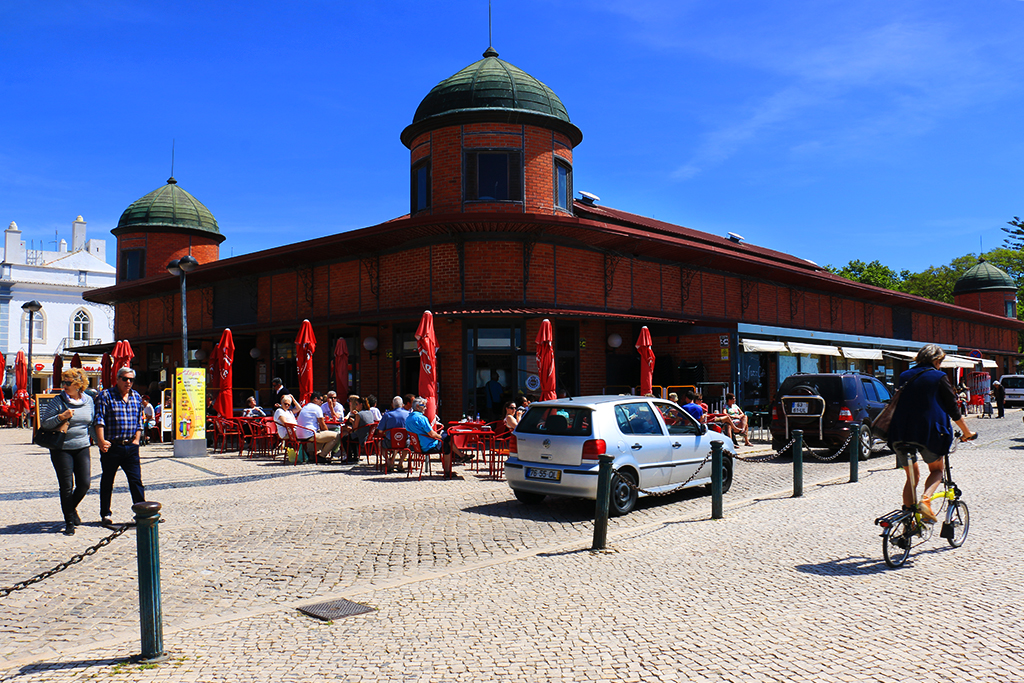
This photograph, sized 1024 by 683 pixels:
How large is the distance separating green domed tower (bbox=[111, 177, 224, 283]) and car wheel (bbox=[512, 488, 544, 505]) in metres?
28.5

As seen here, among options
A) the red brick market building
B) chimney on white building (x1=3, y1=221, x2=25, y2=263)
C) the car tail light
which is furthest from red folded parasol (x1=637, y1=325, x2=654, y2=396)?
chimney on white building (x1=3, y1=221, x2=25, y2=263)

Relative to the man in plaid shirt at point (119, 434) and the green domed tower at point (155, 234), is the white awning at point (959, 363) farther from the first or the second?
the green domed tower at point (155, 234)

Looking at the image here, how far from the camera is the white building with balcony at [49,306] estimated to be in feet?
161

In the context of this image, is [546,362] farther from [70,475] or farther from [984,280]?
[984,280]

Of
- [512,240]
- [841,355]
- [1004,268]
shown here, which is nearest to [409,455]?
[512,240]

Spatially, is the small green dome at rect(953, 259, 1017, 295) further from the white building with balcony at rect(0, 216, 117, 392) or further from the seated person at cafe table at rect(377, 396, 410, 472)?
the white building with balcony at rect(0, 216, 117, 392)

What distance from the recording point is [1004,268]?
60.4 meters

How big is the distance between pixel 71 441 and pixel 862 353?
26946mm

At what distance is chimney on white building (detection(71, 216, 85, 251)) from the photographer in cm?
6203

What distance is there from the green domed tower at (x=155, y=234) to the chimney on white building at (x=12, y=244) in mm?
26469

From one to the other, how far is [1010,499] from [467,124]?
51.7 feet

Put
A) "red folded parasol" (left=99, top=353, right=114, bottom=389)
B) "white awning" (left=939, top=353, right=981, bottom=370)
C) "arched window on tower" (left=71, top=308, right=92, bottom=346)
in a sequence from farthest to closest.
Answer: "arched window on tower" (left=71, top=308, right=92, bottom=346)
"white awning" (left=939, top=353, right=981, bottom=370)
"red folded parasol" (left=99, top=353, right=114, bottom=389)

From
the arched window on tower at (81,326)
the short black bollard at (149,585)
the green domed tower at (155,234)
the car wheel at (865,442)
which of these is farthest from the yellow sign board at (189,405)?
the arched window on tower at (81,326)

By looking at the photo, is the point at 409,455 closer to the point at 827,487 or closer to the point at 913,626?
the point at 827,487
